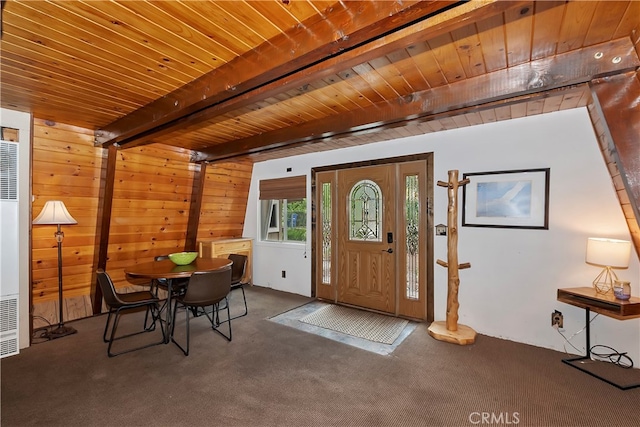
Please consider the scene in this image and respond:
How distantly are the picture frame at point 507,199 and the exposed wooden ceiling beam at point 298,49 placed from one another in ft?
7.98

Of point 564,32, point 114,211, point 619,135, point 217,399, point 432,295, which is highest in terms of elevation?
point 564,32

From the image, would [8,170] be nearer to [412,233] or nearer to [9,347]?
[9,347]

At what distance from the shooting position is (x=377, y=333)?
330 cm

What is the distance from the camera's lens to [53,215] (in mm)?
3008

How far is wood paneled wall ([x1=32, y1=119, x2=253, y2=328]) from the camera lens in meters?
3.16

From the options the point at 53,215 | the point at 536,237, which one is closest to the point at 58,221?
the point at 53,215

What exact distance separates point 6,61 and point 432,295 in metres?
4.28

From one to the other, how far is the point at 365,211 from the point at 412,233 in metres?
0.72

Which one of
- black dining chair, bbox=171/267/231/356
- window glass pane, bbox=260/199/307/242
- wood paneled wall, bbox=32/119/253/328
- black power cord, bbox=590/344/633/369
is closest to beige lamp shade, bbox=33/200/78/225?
wood paneled wall, bbox=32/119/253/328

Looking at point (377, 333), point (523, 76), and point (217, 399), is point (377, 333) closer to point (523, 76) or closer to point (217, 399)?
point (217, 399)

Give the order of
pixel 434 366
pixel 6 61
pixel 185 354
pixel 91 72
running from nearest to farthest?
1. pixel 6 61
2. pixel 91 72
3. pixel 434 366
4. pixel 185 354

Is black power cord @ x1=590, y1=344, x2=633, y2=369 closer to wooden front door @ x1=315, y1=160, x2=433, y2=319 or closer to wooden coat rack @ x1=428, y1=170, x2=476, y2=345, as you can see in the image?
wooden coat rack @ x1=428, y1=170, x2=476, y2=345

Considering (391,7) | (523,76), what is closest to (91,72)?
(391,7)

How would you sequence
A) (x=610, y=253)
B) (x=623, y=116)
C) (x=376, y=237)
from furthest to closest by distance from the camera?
1. (x=376, y=237)
2. (x=610, y=253)
3. (x=623, y=116)
